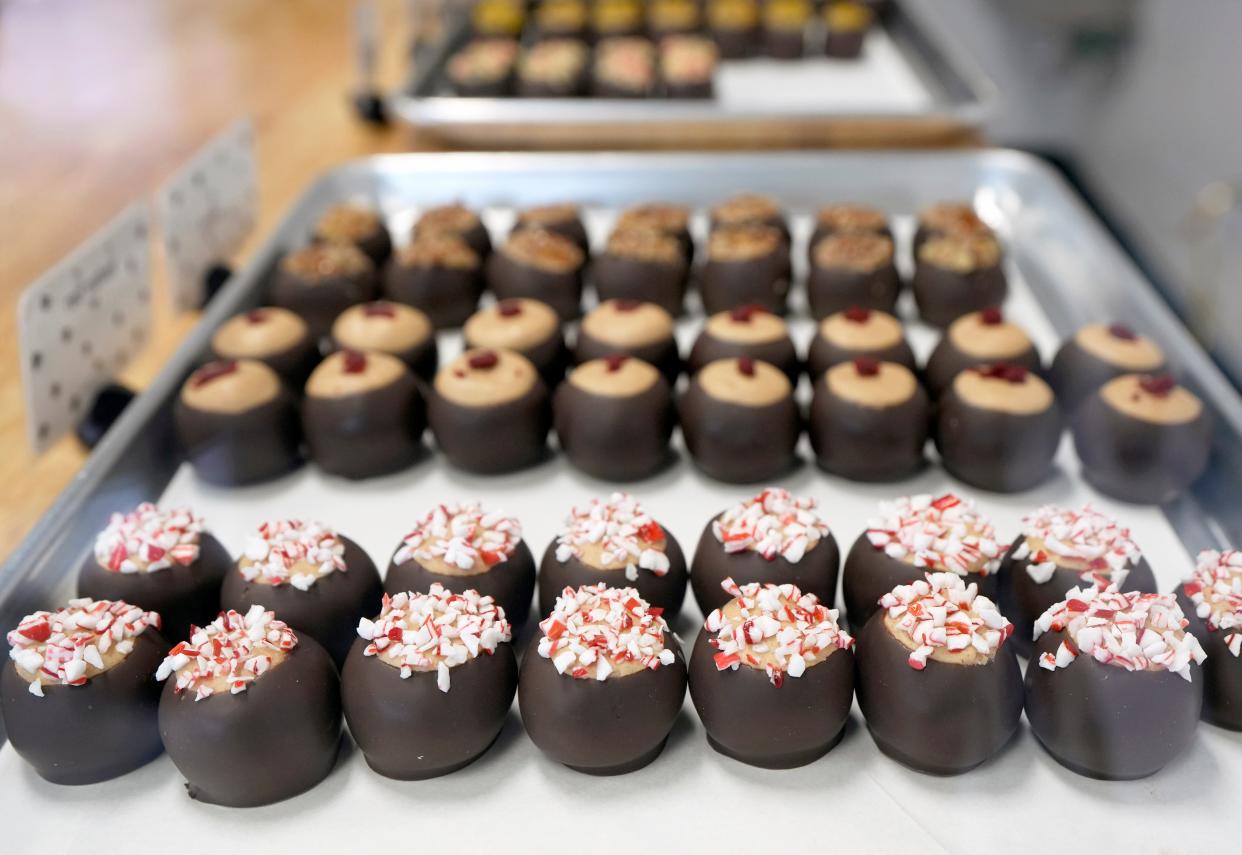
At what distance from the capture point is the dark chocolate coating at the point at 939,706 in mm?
1248

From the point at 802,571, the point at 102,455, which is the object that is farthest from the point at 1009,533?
the point at 102,455

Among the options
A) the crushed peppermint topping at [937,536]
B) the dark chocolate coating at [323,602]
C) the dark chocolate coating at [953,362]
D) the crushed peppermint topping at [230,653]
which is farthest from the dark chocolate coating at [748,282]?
the crushed peppermint topping at [230,653]

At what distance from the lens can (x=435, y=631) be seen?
1.28 metres

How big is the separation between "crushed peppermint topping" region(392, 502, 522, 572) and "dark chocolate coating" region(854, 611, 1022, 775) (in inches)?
18.6

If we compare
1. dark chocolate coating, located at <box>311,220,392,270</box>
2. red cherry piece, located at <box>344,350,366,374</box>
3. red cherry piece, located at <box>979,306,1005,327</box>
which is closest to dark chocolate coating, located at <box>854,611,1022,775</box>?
red cherry piece, located at <box>979,306,1005,327</box>

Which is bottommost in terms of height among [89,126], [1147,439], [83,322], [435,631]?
[1147,439]

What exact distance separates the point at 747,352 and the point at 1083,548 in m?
0.67

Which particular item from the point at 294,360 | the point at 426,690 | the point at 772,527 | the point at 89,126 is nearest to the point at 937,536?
the point at 772,527

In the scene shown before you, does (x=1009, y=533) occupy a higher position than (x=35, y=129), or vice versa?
(x=35, y=129)

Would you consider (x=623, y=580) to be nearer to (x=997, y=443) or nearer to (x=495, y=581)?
(x=495, y=581)

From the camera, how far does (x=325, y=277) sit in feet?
6.97

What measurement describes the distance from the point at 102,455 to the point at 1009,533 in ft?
4.36

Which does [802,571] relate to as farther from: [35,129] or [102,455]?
[35,129]

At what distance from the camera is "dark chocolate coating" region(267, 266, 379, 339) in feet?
6.94
